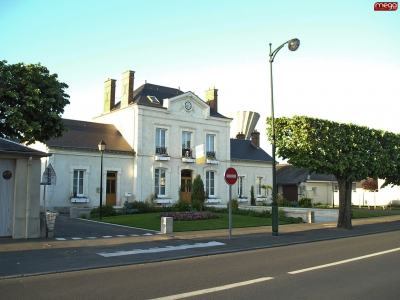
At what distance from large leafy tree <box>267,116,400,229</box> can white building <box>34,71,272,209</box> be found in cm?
1583

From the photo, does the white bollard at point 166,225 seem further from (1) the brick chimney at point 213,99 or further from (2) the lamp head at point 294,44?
(1) the brick chimney at point 213,99

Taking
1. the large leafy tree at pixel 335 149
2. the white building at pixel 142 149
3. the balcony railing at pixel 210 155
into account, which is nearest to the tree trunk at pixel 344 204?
the large leafy tree at pixel 335 149

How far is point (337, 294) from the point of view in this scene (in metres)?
7.43

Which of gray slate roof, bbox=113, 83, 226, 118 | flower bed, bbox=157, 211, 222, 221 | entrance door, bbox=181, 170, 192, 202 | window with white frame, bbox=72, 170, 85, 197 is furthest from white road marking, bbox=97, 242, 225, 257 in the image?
entrance door, bbox=181, 170, 192, 202

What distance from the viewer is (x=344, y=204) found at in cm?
2166

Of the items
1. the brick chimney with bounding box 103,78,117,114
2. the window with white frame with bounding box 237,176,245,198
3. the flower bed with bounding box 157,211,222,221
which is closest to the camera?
the flower bed with bounding box 157,211,222,221

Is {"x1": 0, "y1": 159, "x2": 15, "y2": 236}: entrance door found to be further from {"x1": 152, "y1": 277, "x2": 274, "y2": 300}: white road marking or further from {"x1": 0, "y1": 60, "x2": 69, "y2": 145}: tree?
{"x1": 152, "y1": 277, "x2": 274, "y2": 300}: white road marking

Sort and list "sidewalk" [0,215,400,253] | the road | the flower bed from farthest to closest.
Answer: the flower bed
"sidewalk" [0,215,400,253]
the road

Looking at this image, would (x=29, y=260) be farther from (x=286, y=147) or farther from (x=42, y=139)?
(x=286, y=147)

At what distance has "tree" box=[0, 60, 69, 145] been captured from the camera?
44.0 feet

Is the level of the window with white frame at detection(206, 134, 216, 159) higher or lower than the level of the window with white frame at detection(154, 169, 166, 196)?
higher

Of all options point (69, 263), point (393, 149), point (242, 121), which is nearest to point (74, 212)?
point (69, 263)

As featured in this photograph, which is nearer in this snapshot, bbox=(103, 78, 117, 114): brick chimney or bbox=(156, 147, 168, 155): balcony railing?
bbox=(156, 147, 168, 155): balcony railing

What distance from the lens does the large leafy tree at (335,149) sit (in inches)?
789
